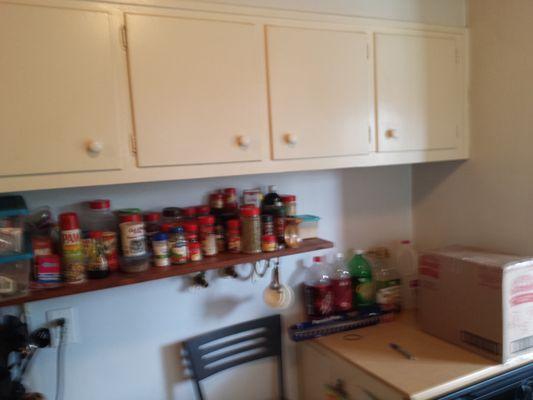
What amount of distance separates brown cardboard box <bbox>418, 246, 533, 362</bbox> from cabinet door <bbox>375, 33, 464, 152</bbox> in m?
0.49

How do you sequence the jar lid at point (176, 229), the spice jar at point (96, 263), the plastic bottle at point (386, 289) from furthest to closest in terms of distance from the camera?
the plastic bottle at point (386, 289) < the jar lid at point (176, 229) < the spice jar at point (96, 263)

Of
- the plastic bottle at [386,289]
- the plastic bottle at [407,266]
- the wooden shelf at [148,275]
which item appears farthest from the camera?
the plastic bottle at [407,266]

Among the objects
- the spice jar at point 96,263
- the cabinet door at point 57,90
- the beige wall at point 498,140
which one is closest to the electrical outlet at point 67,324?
the spice jar at point 96,263

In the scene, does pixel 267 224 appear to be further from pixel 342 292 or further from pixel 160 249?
pixel 342 292

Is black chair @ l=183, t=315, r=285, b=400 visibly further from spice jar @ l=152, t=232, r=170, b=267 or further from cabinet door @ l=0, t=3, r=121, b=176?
cabinet door @ l=0, t=3, r=121, b=176

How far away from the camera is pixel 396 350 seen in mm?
1595

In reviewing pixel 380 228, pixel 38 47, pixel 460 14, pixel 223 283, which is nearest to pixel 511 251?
pixel 380 228

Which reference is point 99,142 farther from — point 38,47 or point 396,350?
point 396,350

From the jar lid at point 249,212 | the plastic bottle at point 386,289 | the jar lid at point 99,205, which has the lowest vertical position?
the plastic bottle at point 386,289

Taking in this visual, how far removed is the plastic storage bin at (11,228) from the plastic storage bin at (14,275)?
0.11 ft

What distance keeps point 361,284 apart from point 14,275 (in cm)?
140

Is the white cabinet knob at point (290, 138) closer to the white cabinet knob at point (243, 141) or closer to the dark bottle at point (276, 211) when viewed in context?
the white cabinet knob at point (243, 141)

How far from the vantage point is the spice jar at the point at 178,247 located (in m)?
1.40

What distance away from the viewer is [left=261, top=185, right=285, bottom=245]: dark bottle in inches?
61.9
